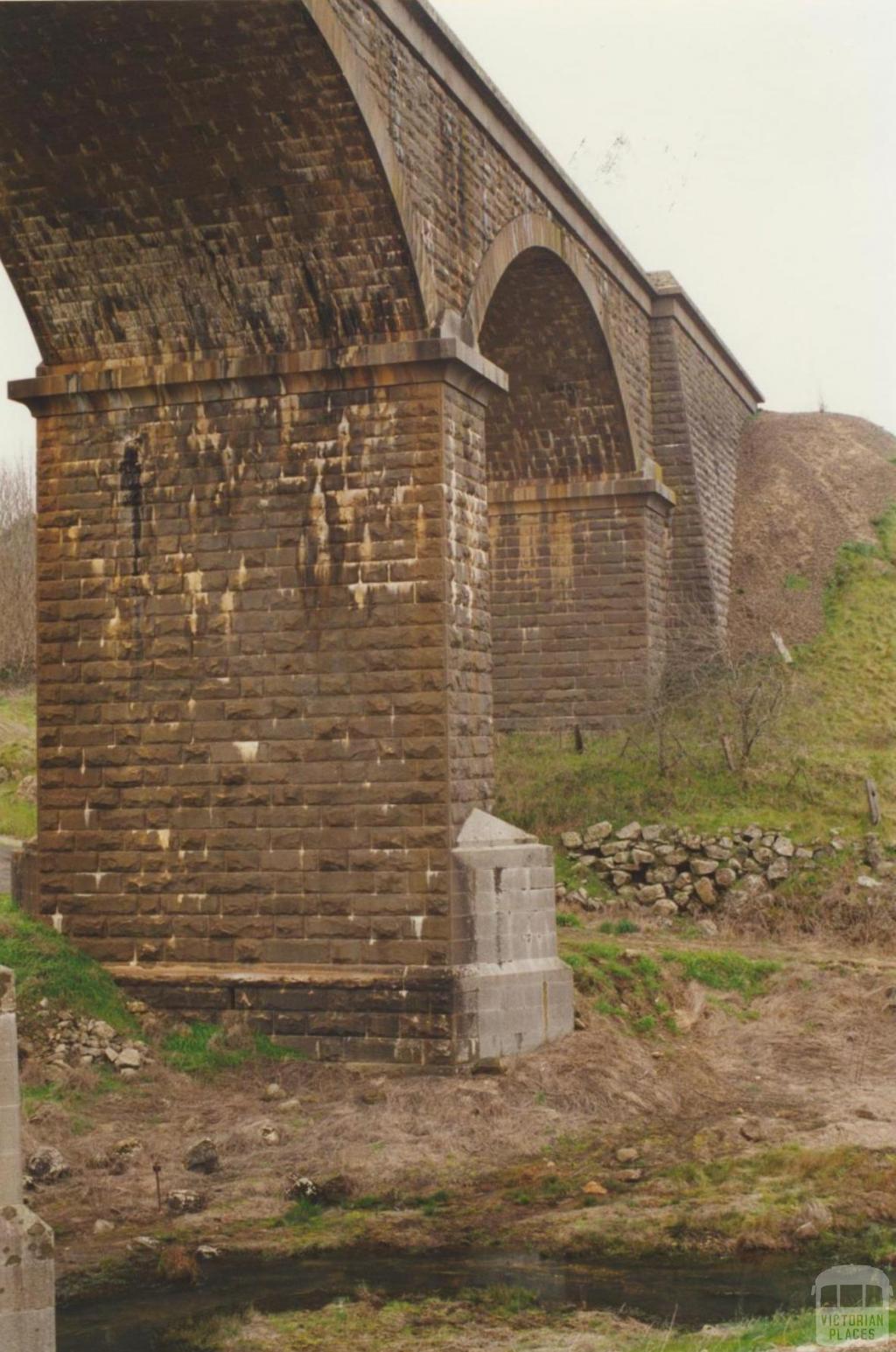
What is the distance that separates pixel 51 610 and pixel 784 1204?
25.2ft

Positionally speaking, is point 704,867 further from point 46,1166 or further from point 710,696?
point 46,1166

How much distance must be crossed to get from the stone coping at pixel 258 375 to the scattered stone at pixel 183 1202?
6.42m

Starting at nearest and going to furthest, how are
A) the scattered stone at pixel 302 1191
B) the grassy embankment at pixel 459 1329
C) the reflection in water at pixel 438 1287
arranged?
the grassy embankment at pixel 459 1329
the reflection in water at pixel 438 1287
the scattered stone at pixel 302 1191

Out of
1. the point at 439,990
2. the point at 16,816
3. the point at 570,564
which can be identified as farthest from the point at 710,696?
the point at 439,990

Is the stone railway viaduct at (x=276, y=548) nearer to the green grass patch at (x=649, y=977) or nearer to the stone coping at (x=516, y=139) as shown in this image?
the stone coping at (x=516, y=139)

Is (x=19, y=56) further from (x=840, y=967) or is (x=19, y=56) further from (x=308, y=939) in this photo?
(x=840, y=967)

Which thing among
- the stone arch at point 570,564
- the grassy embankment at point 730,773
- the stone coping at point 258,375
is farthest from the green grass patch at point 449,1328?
the stone arch at point 570,564

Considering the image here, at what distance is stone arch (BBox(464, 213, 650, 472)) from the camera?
563 inches

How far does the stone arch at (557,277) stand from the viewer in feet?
47.0

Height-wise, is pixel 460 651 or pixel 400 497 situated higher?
pixel 400 497

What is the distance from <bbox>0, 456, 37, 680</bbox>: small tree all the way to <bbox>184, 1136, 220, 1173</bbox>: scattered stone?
84.5ft

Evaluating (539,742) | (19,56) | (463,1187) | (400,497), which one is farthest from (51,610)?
(539,742)

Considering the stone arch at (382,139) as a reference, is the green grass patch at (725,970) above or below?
below

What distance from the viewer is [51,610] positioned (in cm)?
1358
